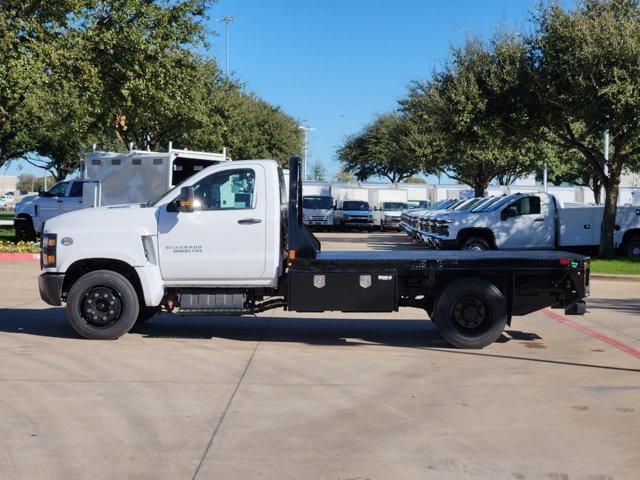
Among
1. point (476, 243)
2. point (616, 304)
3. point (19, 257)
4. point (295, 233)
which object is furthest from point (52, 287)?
point (476, 243)

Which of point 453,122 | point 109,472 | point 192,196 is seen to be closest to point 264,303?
point 192,196

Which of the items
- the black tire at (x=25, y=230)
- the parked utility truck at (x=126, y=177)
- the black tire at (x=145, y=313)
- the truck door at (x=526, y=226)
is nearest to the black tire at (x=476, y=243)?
the truck door at (x=526, y=226)

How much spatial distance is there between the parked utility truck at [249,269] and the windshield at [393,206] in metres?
37.3

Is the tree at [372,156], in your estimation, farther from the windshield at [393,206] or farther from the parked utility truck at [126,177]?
the parked utility truck at [126,177]

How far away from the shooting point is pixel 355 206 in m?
44.6

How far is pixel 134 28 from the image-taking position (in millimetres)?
20438

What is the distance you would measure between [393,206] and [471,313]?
37.8m

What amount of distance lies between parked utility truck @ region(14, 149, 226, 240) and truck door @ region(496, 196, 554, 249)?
26.3ft

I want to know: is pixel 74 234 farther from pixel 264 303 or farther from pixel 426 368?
pixel 426 368

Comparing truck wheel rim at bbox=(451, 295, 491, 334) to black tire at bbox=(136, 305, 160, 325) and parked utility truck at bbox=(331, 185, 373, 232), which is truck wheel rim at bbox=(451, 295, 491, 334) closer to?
black tire at bbox=(136, 305, 160, 325)

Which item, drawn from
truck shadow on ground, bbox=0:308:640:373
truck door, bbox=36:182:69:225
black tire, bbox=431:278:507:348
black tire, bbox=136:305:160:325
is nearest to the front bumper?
truck shadow on ground, bbox=0:308:640:373

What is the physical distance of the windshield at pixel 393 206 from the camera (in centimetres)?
4731

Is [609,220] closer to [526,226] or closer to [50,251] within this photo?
[526,226]

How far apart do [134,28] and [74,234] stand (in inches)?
467
